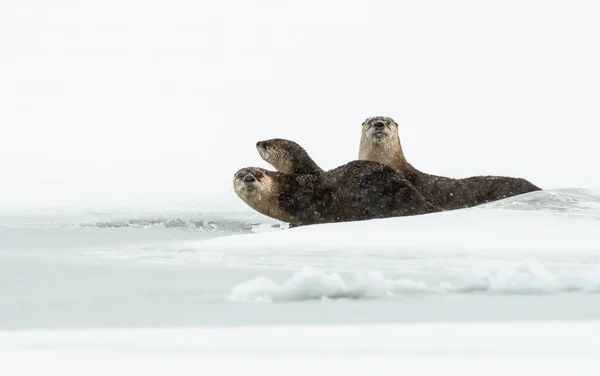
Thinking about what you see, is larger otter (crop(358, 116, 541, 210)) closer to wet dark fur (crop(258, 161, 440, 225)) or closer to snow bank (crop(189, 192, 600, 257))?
wet dark fur (crop(258, 161, 440, 225))

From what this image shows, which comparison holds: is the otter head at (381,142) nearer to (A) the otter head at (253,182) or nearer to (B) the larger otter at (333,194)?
(B) the larger otter at (333,194)

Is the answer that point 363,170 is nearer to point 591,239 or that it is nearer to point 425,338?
point 591,239


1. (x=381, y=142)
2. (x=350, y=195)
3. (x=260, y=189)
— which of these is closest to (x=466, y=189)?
(x=381, y=142)

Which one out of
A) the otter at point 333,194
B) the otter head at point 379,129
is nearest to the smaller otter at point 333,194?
the otter at point 333,194

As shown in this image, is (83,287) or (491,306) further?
(83,287)

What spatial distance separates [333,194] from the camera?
25.1 ft

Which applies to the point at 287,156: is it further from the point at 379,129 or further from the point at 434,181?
the point at 434,181

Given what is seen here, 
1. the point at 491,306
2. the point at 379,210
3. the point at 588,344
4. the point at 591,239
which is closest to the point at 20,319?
the point at 491,306

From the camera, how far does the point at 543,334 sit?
334cm

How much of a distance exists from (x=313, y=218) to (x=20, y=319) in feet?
13.9

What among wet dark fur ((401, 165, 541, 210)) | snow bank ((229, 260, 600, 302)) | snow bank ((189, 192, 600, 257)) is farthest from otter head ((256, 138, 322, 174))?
snow bank ((229, 260, 600, 302))

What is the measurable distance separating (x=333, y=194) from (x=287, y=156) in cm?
84

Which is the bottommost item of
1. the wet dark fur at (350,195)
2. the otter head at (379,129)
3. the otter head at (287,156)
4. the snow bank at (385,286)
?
the snow bank at (385,286)

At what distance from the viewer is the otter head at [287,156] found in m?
8.21
